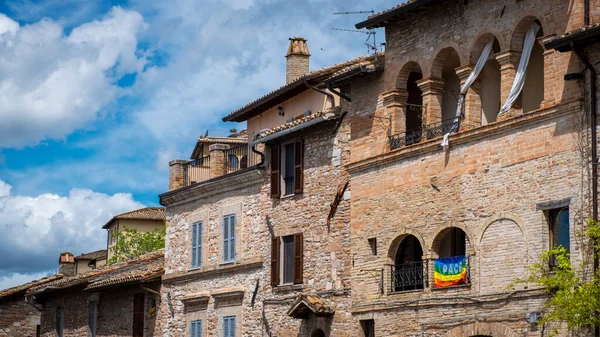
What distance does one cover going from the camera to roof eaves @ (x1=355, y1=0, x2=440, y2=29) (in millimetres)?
26000

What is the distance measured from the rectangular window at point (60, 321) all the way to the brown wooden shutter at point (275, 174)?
1785cm

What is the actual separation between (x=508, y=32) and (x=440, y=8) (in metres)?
2.42

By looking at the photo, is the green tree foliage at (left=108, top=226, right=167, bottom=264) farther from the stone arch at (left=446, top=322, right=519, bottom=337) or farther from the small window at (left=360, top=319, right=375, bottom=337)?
the stone arch at (left=446, top=322, right=519, bottom=337)

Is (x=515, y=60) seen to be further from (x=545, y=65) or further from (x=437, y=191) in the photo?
(x=437, y=191)

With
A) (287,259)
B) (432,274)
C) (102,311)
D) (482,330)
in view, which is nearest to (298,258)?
(287,259)

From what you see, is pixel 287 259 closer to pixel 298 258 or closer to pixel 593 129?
pixel 298 258

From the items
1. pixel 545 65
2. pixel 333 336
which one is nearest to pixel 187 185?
pixel 333 336

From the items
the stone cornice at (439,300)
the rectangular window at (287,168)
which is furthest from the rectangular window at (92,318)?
the stone cornice at (439,300)

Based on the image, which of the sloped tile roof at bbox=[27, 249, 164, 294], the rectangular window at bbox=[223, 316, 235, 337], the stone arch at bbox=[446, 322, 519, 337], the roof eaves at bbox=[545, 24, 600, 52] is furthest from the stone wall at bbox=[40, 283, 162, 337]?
the roof eaves at bbox=[545, 24, 600, 52]

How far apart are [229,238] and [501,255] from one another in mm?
12282

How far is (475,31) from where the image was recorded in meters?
25.3

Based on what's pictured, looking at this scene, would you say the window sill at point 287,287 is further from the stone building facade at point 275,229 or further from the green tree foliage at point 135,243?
the green tree foliage at point 135,243

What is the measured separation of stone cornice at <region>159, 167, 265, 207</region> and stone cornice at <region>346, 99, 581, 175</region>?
4.98 metres

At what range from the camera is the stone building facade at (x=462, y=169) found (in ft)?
74.8
